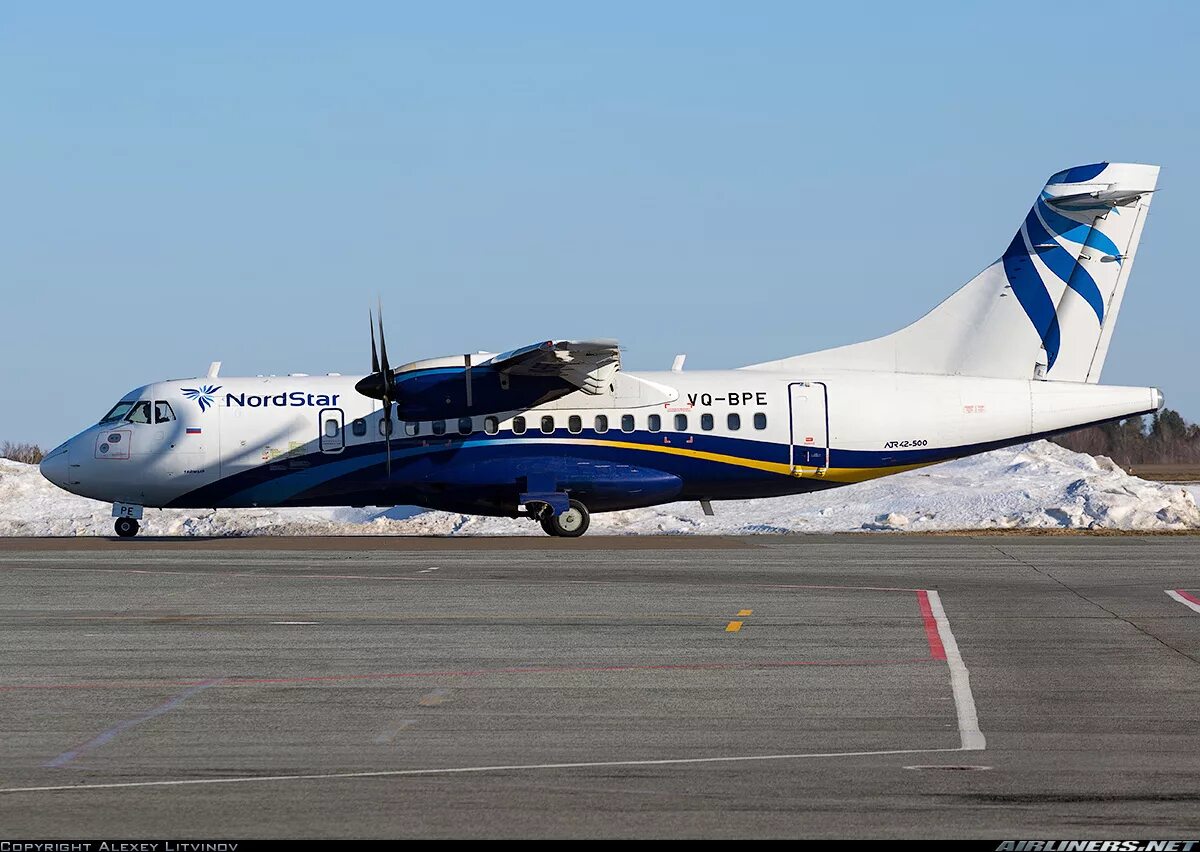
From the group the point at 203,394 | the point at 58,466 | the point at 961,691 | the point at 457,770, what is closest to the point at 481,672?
the point at 457,770

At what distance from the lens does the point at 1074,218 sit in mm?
29562

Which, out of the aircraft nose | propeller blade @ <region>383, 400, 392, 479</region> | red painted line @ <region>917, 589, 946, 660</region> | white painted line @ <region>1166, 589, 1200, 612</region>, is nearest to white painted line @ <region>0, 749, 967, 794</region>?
red painted line @ <region>917, 589, 946, 660</region>

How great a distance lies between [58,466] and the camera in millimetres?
29844

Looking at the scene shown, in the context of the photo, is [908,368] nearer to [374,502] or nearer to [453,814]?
[374,502]


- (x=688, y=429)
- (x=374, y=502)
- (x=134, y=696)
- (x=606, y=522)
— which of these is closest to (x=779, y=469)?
(x=688, y=429)

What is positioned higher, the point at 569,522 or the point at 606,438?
the point at 606,438

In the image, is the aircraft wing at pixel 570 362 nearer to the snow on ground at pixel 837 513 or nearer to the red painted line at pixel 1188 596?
the snow on ground at pixel 837 513

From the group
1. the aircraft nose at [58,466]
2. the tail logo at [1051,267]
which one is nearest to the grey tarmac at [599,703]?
the aircraft nose at [58,466]

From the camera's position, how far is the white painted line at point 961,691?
9211 mm

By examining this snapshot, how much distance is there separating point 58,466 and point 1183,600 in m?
22.5

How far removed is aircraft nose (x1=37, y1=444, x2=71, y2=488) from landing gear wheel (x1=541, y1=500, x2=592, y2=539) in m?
10.2

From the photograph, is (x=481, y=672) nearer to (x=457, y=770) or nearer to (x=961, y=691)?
(x=457, y=770)

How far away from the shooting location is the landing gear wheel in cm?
2909

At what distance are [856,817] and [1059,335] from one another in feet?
79.3
